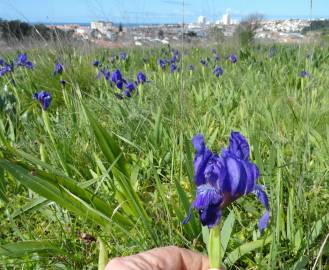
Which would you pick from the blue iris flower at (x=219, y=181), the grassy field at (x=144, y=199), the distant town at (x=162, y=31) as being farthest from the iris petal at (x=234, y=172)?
the distant town at (x=162, y=31)

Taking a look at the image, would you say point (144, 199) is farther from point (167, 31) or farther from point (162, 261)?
point (167, 31)

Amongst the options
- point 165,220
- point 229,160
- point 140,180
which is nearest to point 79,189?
point 165,220

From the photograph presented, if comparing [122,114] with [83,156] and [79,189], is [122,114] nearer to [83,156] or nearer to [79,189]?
[83,156]

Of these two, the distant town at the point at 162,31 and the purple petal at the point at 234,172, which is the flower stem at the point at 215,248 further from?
the distant town at the point at 162,31

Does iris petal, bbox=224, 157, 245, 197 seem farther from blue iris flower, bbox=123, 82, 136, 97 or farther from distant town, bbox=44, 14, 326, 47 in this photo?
distant town, bbox=44, 14, 326, 47

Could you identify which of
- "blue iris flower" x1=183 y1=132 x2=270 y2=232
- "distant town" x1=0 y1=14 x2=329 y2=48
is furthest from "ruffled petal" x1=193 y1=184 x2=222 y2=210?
"distant town" x1=0 y1=14 x2=329 y2=48

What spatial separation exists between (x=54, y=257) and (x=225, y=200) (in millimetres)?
736

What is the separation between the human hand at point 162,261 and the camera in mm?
636

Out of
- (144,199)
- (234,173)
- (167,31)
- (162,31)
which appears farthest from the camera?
(162,31)

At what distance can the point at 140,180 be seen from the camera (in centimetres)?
178

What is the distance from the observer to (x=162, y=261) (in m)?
0.70

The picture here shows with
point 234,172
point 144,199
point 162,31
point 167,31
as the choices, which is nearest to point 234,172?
point 234,172

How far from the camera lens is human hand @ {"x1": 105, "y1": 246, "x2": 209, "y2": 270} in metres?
0.64

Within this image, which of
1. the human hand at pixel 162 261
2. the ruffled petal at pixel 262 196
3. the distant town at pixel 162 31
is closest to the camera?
the human hand at pixel 162 261
